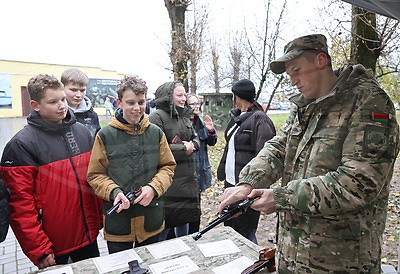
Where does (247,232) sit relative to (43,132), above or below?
below

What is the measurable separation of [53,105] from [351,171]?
71.9 inches

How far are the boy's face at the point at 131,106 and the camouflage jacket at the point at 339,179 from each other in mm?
1152

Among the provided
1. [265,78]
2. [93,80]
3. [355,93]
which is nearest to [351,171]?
[355,93]

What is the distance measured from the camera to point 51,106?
2049 mm

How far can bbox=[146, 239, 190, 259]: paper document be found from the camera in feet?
6.62

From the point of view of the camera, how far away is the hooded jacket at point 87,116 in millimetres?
2801

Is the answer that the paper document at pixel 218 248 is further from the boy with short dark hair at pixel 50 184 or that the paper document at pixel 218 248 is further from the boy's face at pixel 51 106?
the boy's face at pixel 51 106

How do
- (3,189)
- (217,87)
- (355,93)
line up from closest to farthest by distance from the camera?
(355,93), (3,189), (217,87)

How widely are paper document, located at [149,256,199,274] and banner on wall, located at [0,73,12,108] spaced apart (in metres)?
2.78

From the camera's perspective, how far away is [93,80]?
3.87 meters

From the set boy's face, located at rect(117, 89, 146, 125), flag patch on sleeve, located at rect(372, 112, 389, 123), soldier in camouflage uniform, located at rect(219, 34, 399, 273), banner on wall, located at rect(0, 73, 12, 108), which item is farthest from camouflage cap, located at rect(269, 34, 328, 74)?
banner on wall, located at rect(0, 73, 12, 108)

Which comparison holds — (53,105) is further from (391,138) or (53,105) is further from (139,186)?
(391,138)

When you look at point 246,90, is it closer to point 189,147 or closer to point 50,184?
point 189,147

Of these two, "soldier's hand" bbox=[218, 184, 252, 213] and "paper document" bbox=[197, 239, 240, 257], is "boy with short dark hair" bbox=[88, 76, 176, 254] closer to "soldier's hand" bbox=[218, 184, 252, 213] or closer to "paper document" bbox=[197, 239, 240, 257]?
"paper document" bbox=[197, 239, 240, 257]
